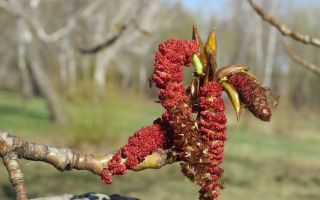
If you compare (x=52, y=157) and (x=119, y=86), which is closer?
(x=52, y=157)

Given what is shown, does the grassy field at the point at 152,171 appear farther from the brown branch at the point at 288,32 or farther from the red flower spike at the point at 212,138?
the red flower spike at the point at 212,138

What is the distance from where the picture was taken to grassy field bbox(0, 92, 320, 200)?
10.9 metres

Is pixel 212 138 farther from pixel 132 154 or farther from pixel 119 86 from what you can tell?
pixel 119 86

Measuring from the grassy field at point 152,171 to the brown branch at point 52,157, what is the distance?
438 cm

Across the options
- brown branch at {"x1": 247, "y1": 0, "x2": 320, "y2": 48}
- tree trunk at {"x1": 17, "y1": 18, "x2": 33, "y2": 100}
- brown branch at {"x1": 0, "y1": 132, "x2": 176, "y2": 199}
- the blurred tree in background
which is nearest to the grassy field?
the blurred tree in background

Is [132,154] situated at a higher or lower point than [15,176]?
higher

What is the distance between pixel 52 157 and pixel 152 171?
1147 cm

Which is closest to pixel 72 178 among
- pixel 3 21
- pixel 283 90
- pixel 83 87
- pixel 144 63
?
pixel 83 87

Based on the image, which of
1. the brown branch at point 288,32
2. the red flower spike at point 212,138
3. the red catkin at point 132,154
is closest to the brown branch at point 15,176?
the red catkin at point 132,154

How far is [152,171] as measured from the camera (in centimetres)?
1376

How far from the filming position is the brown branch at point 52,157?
224 cm

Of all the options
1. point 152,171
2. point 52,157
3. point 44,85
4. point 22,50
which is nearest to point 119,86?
point 22,50

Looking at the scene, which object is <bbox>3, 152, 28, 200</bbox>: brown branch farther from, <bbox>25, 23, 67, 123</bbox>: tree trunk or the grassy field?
<bbox>25, 23, 67, 123</bbox>: tree trunk

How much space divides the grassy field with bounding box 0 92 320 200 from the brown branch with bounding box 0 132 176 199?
438 cm
